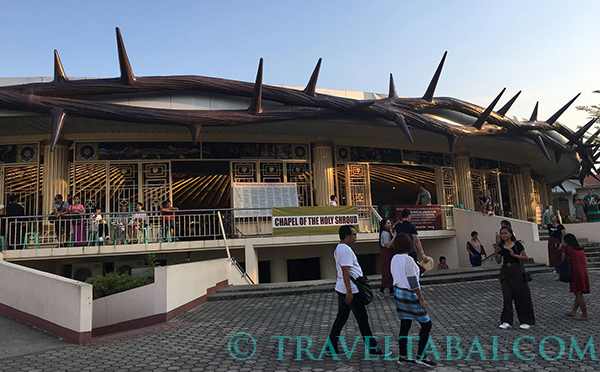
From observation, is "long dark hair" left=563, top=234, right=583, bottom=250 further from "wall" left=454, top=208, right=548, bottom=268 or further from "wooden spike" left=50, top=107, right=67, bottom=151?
"wooden spike" left=50, top=107, right=67, bottom=151

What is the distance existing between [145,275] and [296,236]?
5.21 meters

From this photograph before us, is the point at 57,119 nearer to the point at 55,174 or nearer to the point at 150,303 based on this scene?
the point at 55,174

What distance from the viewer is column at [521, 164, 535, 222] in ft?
78.0

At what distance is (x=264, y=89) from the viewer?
13.4 m

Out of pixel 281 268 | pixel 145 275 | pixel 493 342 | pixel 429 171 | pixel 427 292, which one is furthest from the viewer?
pixel 429 171

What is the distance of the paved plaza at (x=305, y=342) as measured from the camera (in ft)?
15.4

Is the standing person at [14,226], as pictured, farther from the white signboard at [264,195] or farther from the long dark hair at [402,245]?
the long dark hair at [402,245]

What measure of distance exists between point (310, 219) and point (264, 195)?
271cm

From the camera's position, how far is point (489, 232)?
1498cm

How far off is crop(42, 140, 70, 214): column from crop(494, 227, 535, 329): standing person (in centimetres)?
1295

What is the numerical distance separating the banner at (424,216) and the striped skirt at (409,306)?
10624mm

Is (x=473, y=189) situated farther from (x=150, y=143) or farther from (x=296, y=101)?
(x=150, y=143)

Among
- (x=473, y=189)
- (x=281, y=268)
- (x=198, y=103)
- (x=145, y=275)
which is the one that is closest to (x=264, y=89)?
(x=198, y=103)

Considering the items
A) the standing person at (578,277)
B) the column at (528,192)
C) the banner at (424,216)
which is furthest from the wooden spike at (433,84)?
the column at (528,192)
